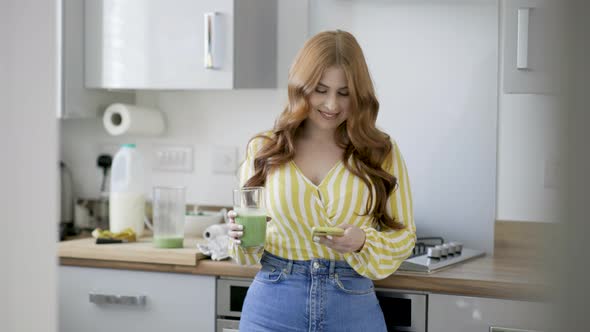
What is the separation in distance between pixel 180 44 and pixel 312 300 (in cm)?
122

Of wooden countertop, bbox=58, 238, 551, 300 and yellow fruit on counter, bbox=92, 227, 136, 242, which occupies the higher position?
yellow fruit on counter, bbox=92, 227, 136, 242

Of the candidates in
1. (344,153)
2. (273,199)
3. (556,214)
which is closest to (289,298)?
(273,199)

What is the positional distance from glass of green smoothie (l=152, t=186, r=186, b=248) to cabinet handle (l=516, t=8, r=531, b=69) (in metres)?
1.25

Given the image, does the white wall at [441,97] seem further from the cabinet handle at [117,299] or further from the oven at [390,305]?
the cabinet handle at [117,299]

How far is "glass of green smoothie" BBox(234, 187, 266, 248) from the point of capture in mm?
1963

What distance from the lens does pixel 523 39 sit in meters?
2.32

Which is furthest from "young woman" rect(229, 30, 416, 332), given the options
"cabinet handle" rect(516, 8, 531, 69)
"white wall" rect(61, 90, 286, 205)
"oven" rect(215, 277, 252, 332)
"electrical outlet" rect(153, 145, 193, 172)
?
Result: "electrical outlet" rect(153, 145, 193, 172)

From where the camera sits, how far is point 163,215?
2707 millimetres

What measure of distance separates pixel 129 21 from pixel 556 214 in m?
2.78

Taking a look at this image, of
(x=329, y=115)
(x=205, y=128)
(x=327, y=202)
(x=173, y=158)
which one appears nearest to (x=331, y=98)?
(x=329, y=115)

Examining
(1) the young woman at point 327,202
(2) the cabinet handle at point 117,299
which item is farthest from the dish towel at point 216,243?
(1) the young woman at point 327,202

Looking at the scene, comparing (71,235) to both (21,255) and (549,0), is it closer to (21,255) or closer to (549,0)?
(21,255)

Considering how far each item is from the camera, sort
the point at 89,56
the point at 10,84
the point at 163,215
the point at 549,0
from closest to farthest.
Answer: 1. the point at 549,0
2. the point at 10,84
3. the point at 163,215
4. the point at 89,56

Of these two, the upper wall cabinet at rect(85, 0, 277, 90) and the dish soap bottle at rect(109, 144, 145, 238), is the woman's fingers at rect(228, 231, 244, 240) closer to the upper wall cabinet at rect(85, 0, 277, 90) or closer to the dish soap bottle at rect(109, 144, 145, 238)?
the upper wall cabinet at rect(85, 0, 277, 90)
